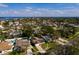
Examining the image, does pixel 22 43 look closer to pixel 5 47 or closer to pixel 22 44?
pixel 22 44

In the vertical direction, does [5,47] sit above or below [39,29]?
below

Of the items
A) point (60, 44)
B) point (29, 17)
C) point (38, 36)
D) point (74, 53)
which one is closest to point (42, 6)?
point (29, 17)

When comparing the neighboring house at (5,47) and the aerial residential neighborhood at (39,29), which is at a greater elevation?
the aerial residential neighborhood at (39,29)

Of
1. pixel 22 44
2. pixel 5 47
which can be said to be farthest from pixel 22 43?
pixel 5 47

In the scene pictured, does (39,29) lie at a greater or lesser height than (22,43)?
greater

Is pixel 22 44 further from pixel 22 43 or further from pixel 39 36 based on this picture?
pixel 39 36

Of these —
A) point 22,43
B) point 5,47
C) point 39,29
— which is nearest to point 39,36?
point 39,29

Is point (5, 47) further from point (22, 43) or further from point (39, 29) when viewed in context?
point (39, 29)

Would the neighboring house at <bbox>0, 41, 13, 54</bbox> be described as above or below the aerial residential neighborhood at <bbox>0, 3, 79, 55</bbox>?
below
